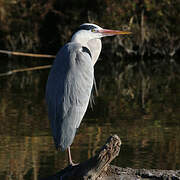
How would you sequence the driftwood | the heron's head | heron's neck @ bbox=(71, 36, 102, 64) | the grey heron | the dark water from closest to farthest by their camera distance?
1. the driftwood
2. the grey heron
3. the heron's head
4. heron's neck @ bbox=(71, 36, 102, 64)
5. the dark water

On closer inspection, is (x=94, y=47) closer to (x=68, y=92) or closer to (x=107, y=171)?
(x=68, y=92)

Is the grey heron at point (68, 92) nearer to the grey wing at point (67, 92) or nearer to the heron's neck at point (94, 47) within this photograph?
the grey wing at point (67, 92)

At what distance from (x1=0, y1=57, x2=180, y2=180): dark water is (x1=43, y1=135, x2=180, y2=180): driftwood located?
140cm

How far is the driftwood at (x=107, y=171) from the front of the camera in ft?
15.2

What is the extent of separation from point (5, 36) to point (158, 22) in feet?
15.9

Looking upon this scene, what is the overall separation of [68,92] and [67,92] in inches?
0.5

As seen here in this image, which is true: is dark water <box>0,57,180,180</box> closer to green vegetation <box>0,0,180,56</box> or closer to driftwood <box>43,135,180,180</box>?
driftwood <box>43,135,180,180</box>

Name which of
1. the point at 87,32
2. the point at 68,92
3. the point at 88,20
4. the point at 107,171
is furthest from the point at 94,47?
the point at 88,20

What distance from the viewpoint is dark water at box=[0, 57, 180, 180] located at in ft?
21.9

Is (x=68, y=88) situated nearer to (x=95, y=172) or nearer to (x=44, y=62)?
(x=95, y=172)

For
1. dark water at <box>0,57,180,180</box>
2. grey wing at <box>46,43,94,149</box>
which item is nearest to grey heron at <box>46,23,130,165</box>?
grey wing at <box>46,43,94,149</box>

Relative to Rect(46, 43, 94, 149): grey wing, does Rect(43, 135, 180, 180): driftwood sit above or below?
below

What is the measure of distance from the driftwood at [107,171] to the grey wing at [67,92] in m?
0.52

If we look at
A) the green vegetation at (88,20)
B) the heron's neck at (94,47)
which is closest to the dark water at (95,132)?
the heron's neck at (94,47)
